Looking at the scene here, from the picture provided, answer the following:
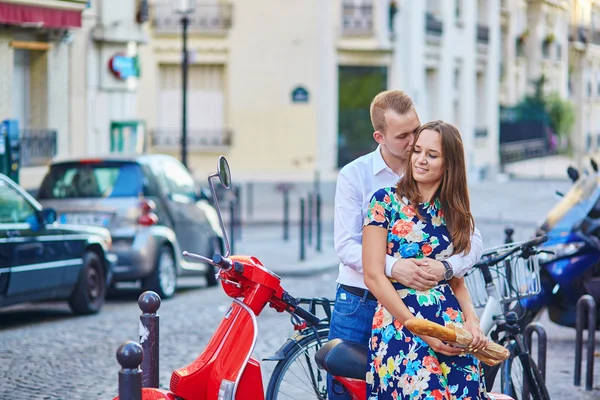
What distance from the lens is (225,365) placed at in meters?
5.07

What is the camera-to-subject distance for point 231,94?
30.9 m

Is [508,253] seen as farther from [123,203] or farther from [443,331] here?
[123,203]

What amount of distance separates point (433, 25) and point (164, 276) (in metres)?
23.5

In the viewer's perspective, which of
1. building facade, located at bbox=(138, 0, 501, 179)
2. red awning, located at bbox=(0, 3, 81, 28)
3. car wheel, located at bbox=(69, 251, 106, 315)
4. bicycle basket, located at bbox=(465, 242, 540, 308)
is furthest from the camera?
building facade, located at bbox=(138, 0, 501, 179)

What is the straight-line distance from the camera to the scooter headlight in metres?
5.02

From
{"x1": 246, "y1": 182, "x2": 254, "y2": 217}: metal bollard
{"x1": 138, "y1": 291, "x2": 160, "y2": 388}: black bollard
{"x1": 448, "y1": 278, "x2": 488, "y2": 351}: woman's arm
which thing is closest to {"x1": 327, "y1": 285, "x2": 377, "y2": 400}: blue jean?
{"x1": 448, "y1": 278, "x2": 488, "y2": 351}: woman's arm

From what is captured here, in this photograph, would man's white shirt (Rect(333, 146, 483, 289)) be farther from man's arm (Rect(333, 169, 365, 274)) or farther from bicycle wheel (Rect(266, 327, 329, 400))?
bicycle wheel (Rect(266, 327, 329, 400))

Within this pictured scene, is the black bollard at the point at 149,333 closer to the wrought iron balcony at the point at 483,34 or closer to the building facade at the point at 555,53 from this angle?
the building facade at the point at 555,53

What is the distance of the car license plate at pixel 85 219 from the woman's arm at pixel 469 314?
8743 mm

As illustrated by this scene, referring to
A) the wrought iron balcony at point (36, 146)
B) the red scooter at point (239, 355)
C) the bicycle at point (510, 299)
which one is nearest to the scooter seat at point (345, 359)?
the red scooter at point (239, 355)

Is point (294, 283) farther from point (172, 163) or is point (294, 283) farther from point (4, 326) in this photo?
point (4, 326)

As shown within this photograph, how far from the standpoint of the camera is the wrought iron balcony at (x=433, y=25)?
35359 mm

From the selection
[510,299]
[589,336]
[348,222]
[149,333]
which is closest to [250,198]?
[589,336]

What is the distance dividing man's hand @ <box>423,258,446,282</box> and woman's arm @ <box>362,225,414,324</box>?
16 centimetres
